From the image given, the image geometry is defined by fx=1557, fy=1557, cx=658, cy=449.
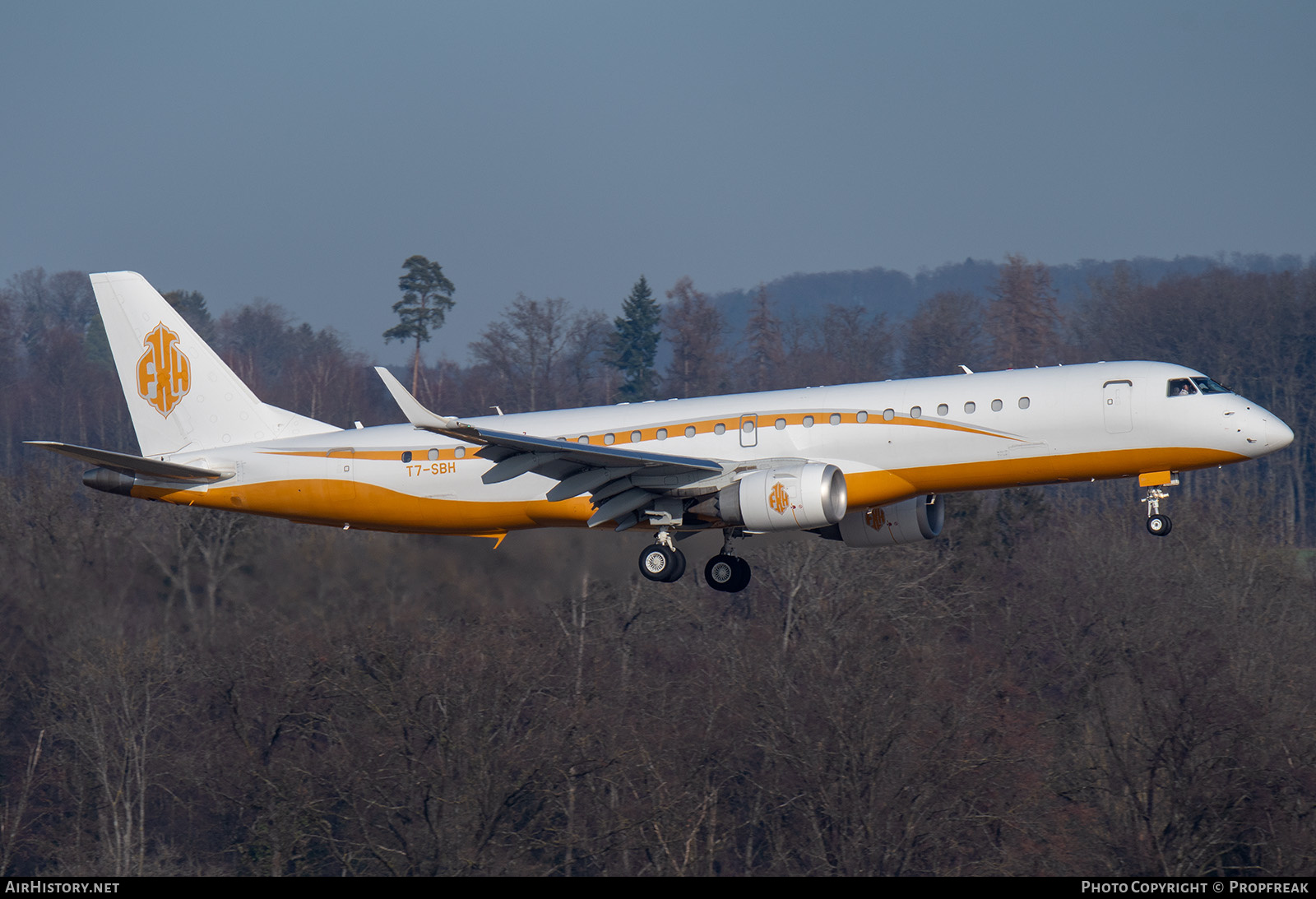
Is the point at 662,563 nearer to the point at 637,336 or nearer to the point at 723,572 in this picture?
the point at 723,572

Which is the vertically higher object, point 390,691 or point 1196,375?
point 1196,375

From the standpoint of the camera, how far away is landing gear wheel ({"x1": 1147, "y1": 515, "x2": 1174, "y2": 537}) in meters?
30.2


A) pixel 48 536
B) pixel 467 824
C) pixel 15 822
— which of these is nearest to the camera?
pixel 48 536

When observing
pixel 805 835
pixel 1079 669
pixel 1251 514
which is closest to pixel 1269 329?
pixel 1251 514

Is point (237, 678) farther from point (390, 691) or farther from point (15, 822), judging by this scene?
point (15, 822)

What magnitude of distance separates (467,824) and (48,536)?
17225mm

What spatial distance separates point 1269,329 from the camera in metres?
107

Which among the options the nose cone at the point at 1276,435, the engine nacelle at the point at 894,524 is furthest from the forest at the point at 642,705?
the nose cone at the point at 1276,435

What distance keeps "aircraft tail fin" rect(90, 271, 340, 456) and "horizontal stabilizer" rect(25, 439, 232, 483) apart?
133cm

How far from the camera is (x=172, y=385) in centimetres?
3591

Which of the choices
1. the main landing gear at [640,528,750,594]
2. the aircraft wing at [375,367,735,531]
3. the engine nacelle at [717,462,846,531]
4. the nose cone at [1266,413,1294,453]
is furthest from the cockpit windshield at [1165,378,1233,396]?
the main landing gear at [640,528,750,594]

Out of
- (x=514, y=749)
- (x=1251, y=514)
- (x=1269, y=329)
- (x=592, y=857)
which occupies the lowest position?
(x=592, y=857)

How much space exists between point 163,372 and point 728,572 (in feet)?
46.2

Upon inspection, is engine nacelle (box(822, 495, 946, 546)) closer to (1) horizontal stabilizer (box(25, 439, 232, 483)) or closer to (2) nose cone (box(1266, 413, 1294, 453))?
(2) nose cone (box(1266, 413, 1294, 453))
